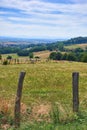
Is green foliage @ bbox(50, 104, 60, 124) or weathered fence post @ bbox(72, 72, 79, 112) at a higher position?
weathered fence post @ bbox(72, 72, 79, 112)

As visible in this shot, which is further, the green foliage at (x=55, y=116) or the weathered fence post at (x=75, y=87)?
the weathered fence post at (x=75, y=87)

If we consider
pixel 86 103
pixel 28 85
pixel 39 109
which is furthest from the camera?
pixel 28 85

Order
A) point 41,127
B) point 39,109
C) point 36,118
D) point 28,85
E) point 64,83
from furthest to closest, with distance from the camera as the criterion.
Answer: point 64,83
point 28,85
point 39,109
point 36,118
point 41,127

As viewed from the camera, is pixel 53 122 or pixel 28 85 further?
pixel 28 85

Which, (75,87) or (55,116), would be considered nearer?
(55,116)

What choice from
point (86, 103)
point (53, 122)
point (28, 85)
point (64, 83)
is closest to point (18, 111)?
point (53, 122)

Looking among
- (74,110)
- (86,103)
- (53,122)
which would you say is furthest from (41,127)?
(86,103)

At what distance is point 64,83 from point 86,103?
18.5 meters

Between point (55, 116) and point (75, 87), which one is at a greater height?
point (75, 87)

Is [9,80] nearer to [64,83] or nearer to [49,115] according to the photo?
[64,83]

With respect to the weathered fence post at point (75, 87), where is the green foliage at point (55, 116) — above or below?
below

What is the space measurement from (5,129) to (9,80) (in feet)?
75.6

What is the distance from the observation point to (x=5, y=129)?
11297mm

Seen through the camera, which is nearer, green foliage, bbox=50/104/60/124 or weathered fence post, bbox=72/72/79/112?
green foliage, bbox=50/104/60/124
